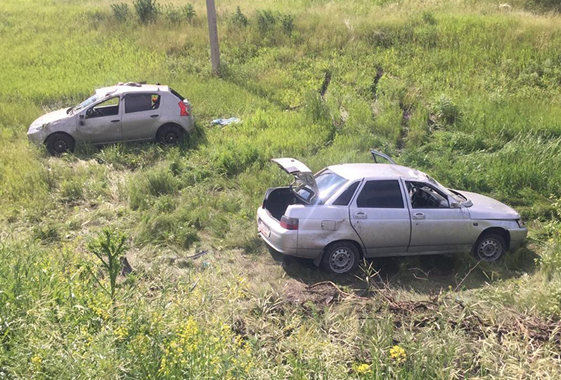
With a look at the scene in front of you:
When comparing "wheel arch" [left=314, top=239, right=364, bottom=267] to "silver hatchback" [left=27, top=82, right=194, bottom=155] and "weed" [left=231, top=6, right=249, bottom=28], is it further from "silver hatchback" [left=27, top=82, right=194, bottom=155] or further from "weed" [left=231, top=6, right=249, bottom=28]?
"weed" [left=231, top=6, right=249, bottom=28]

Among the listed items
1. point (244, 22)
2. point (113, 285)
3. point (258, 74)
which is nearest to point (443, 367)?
point (113, 285)

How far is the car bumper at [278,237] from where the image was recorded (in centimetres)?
699

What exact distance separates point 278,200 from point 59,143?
6550mm

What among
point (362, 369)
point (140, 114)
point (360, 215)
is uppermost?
point (140, 114)

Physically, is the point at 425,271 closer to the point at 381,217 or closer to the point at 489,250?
the point at 489,250

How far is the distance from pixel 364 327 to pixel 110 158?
8.13 meters

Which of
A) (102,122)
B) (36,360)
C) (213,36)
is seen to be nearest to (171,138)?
(102,122)

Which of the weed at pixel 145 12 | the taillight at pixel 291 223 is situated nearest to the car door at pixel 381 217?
the taillight at pixel 291 223

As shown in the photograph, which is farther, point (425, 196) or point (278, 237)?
point (425, 196)

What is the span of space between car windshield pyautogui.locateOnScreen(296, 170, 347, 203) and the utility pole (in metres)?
10.3

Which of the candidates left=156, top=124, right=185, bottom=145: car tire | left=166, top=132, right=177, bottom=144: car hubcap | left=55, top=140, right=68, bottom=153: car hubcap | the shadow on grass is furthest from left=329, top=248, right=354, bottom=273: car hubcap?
left=55, top=140, right=68, bottom=153: car hubcap

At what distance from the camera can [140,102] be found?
1218 centimetres

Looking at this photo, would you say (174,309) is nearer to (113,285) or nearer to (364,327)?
(113,285)

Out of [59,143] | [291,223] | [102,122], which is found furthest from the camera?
[102,122]
